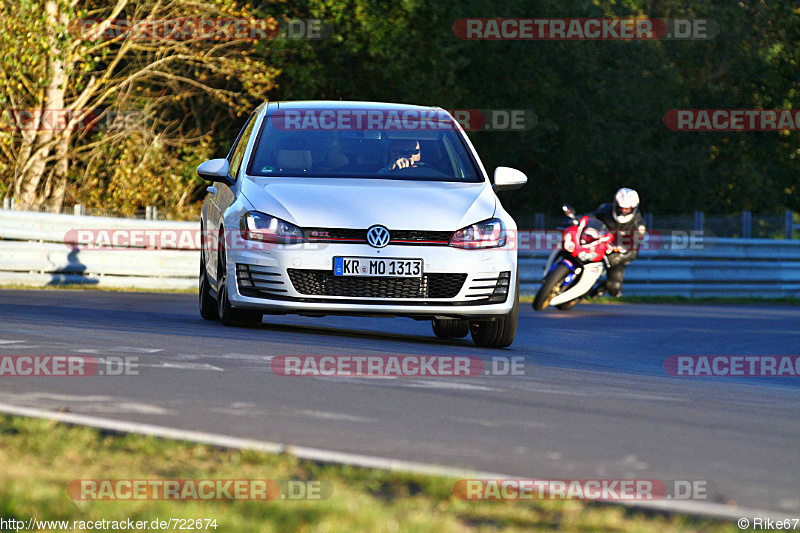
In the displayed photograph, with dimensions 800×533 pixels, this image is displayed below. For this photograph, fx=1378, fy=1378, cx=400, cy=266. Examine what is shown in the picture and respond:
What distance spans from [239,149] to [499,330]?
2.70 metres

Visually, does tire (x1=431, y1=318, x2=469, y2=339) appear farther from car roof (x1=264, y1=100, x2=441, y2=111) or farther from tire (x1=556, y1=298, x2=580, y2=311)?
tire (x1=556, y1=298, x2=580, y2=311)

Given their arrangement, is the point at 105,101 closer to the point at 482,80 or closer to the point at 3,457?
the point at 482,80

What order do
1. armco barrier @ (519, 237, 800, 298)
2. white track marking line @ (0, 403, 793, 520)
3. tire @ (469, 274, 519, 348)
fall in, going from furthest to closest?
armco barrier @ (519, 237, 800, 298), tire @ (469, 274, 519, 348), white track marking line @ (0, 403, 793, 520)

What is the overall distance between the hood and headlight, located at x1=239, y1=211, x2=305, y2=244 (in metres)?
0.05

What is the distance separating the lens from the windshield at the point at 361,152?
10344 millimetres

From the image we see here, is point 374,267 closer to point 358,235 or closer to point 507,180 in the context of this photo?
point 358,235

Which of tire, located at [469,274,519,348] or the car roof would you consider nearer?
tire, located at [469,274,519,348]

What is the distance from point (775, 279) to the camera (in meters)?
25.4

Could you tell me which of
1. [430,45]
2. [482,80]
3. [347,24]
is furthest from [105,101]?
[482,80]

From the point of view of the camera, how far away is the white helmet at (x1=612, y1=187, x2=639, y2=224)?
17250 mm

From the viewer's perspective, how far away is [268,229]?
9.59 meters

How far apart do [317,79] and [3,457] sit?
25.4 meters

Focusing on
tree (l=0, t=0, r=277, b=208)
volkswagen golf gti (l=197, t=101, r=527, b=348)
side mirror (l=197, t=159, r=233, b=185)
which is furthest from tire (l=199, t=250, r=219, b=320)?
tree (l=0, t=0, r=277, b=208)

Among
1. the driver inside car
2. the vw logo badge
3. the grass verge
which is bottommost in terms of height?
the grass verge
